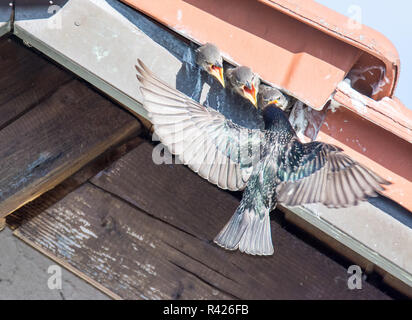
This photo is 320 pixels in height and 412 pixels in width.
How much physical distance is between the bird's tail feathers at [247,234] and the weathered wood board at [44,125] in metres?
0.48

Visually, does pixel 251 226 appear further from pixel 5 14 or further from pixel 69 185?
pixel 5 14

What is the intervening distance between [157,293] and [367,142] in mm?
856

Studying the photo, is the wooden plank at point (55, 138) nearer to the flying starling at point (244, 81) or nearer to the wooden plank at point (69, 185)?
the wooden plank at point (69, 185)

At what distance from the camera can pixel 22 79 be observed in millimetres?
2777

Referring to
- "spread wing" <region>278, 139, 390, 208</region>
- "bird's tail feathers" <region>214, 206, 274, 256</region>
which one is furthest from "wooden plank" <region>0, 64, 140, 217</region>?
"spread wing" <region>278, 139, 390, 208</region>

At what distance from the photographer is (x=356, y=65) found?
264cm

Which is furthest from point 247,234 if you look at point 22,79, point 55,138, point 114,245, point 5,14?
point 5,14

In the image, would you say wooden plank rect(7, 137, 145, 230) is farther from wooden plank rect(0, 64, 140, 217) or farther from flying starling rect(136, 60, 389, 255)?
flying starling rect(136, 60, 389, 255)

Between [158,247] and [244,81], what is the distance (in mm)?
635

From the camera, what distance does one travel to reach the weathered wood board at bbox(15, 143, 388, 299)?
2756mm

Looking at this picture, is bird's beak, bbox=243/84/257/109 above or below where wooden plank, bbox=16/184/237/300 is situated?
above
